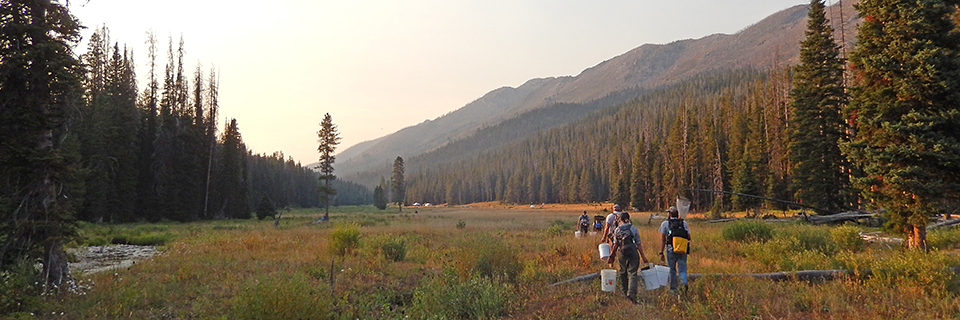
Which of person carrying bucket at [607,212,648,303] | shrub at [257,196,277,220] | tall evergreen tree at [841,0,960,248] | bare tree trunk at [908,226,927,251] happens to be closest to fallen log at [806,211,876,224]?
bare tree trunk at [908,226,927,251]

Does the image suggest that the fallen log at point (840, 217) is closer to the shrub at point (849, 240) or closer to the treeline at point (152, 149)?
the shrub at point (849, 240)

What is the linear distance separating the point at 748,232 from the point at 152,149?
48858mm

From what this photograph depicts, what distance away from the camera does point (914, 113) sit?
41.3 ft

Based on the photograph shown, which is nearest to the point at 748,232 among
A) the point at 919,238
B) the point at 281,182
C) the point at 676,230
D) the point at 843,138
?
the point at 919,238

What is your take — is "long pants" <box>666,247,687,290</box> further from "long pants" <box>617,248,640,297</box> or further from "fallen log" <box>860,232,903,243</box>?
"fallen log" <box>860,232,903,243</box>

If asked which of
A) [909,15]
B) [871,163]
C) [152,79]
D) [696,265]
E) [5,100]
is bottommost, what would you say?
[696,265]

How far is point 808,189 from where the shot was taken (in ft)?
95.2

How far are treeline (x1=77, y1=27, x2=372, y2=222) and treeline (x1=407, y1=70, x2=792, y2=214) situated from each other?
171ft

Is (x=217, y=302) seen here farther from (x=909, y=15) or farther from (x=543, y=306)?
(x=909, y=15)

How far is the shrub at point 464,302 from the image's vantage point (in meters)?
8.23

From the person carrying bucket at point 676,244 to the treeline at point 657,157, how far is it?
35.1 m

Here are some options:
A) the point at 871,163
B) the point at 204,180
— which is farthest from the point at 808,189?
the point at 204,180

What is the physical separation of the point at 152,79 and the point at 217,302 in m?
44.7

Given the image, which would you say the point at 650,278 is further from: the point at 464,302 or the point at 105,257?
the point at 105,257
